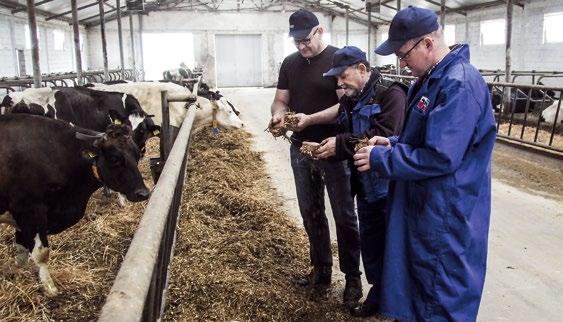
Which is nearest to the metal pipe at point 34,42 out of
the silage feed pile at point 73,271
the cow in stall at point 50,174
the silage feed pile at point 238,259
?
the silage feed pile at point 238,259

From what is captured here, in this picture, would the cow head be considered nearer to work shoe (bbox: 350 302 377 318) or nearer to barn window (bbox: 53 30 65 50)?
work shoe (bbox: 350 302 377 318)

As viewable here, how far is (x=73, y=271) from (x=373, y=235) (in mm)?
2373

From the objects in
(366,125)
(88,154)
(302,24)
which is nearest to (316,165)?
(366,125)

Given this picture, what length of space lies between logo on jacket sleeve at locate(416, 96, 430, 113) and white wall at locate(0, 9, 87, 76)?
692 inches

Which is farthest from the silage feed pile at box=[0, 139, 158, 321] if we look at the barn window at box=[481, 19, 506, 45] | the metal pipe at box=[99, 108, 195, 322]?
the barn window at box=[481, 19, 506, 45]

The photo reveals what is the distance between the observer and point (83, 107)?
6.34 metres

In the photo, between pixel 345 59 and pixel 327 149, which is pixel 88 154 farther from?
pixel 345 59

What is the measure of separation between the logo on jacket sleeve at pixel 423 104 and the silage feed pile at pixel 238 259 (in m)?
1.63

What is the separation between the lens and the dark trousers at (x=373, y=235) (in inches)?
118

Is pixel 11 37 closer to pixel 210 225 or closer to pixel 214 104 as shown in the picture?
pixel 214 104

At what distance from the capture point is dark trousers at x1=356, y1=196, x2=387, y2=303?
9.83 feet

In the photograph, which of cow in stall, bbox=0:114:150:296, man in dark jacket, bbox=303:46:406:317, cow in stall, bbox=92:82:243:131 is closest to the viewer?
man in dark jacket, bbox=303:46:406:317

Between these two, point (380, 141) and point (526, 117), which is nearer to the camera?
point (380, 141)

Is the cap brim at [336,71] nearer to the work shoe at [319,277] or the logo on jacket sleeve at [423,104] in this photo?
the logo on jacket sleeve at [423,104]
